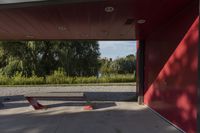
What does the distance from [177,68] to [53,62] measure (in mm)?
19103

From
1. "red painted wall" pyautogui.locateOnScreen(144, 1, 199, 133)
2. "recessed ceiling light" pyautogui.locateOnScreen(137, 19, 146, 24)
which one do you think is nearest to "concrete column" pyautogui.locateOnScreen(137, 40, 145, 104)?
"red painted wall" pyautogui.locateOnScreen(144, 1, 199, 133)

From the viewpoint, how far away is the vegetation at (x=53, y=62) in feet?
64.5

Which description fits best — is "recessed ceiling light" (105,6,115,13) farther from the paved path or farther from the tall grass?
the tall grass

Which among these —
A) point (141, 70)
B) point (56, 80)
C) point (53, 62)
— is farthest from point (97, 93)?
point (53, 62)

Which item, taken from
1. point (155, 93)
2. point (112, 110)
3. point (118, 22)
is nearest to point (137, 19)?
point (118, 22)

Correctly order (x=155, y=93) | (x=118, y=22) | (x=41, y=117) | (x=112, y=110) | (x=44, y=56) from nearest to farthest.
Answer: (x=118, y=22) → (x=41, y=117) → (x=155, y=93) → (x=112, y=110) → (x=44, y=56)

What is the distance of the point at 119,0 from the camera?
4.12 meters

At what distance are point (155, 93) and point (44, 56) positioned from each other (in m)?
17.5

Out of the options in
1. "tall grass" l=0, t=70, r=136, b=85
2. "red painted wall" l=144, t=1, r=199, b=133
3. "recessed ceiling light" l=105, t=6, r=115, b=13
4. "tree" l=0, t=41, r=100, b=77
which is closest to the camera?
"red painted wall" l=144, t=1, r=199, b=133

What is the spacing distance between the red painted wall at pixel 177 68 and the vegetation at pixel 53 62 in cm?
1259

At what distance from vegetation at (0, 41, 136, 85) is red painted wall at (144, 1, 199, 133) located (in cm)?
1259

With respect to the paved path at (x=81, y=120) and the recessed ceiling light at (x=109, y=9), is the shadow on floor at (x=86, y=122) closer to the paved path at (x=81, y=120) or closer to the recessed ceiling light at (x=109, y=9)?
A: the paved path at (x=81, y=120)

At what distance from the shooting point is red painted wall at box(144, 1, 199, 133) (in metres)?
4.44

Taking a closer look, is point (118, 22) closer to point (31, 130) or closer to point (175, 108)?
point (175, 108)
